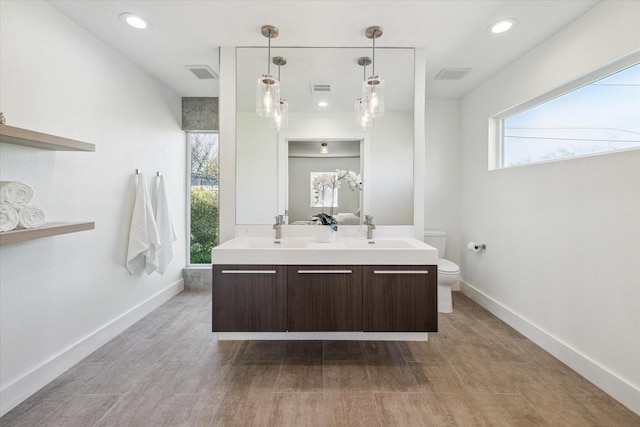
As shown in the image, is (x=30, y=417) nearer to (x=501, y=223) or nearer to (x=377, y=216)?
(x=377, y=216)

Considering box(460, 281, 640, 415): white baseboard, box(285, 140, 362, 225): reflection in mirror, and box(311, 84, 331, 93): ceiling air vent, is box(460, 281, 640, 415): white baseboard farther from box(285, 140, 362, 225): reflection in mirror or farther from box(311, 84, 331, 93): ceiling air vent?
box(311, 84, 331, 93): ceiling air vent

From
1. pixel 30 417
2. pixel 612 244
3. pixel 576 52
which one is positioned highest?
pixel 576 52

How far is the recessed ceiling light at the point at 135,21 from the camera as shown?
2.25 metres

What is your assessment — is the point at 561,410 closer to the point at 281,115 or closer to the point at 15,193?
the point at 281,115

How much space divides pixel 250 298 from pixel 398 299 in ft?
3.31

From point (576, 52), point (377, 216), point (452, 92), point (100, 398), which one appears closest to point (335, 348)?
point (377, 216)

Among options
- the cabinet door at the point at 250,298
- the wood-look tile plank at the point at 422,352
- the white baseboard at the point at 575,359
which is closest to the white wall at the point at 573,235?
the white baseboard at the point at 575,359

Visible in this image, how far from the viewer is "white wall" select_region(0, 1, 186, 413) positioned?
6.10 ft

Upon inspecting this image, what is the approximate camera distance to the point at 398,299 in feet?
7.04

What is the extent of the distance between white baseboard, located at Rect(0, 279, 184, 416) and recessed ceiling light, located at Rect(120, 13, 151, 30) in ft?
7.81

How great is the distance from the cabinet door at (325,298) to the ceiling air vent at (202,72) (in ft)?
7.38

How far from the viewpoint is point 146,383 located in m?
2.04

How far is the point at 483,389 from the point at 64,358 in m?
2.79

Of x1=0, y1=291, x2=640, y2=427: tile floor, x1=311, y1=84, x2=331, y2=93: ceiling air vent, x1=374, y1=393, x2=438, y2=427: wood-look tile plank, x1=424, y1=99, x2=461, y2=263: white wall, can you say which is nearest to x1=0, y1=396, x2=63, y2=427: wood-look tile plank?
x1=0, y1=291, x2=640, y2=427: tile floor
